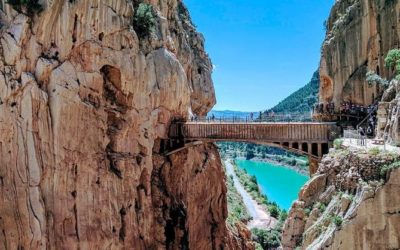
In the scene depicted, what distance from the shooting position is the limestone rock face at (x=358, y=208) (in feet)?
54.6

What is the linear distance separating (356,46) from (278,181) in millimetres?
117455

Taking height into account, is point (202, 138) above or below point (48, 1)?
below

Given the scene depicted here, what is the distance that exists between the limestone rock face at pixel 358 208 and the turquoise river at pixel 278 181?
96789 mm

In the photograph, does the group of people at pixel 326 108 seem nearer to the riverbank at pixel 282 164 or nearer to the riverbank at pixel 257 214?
the riverbank at pixel 257 214

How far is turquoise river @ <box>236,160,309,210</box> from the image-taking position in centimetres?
12625

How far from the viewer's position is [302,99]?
169 metres

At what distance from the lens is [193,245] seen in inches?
1676

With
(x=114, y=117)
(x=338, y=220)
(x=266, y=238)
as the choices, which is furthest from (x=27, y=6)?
(x=266, y=238)

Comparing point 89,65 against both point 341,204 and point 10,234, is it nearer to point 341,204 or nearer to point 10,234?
point 10,234

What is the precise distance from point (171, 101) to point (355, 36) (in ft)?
45.2

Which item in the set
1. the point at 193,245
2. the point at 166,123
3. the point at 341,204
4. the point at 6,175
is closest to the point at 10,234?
the point at 6,175

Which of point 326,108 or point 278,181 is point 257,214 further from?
point 278,181

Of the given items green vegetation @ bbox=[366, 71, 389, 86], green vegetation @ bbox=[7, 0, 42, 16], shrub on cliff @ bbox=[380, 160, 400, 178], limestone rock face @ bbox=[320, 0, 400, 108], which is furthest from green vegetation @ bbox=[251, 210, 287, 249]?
shrub on cliff @ bbox=[380, 160, 400, 178]

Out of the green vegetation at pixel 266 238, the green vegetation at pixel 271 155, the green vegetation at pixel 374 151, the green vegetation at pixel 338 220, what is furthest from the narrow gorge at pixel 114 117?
the green vegetation at pixel 271 155
